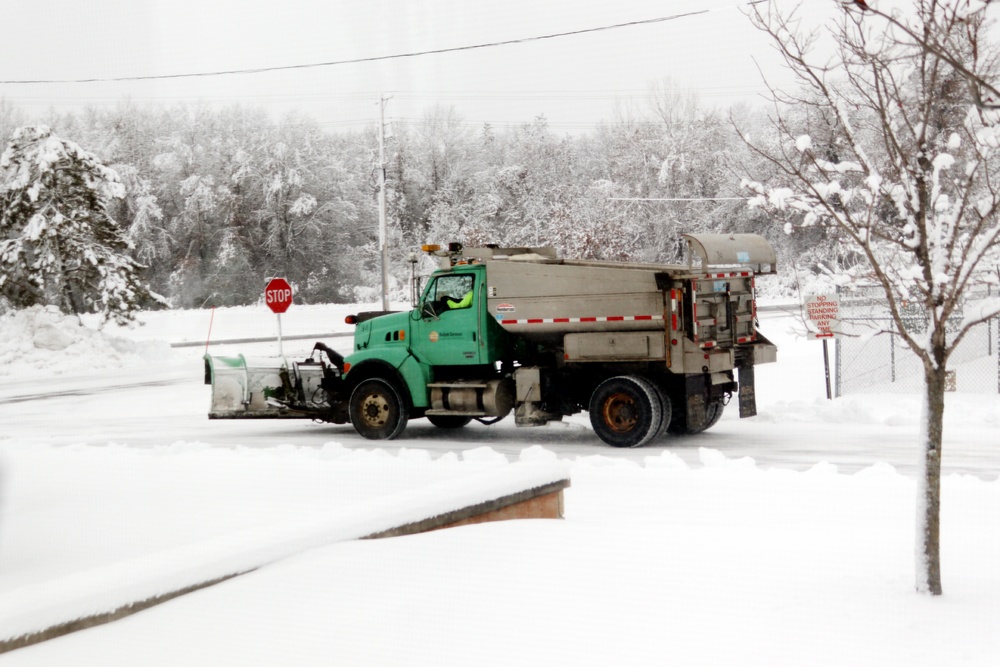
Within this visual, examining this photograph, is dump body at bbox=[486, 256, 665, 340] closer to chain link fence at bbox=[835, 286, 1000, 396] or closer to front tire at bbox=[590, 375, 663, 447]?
front tire at bbox=[590, 375, 663, 447]

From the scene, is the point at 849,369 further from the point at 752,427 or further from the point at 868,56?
the point at 868,56

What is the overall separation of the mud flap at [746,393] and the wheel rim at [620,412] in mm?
1508

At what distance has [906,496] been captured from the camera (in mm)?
8141

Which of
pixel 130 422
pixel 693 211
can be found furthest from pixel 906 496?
pixel 693 211

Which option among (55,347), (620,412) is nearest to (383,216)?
(55,347)

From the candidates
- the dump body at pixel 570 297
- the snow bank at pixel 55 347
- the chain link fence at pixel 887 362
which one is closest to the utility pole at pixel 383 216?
the snow bank at pixel 55 347

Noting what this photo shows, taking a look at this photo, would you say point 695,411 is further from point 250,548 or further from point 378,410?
point 250,548

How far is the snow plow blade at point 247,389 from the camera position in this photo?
14.1 m

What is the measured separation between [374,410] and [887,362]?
31.4 feet

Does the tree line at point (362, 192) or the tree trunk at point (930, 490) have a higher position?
the tree line at point (362, 192)

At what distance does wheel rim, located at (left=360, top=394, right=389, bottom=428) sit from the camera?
13758mm

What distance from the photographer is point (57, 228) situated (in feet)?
99.7

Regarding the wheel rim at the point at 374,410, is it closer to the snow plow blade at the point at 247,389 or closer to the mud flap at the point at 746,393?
the snow plow blade at the point at 247,389

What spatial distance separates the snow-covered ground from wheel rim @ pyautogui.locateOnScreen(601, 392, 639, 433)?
1.36 m
